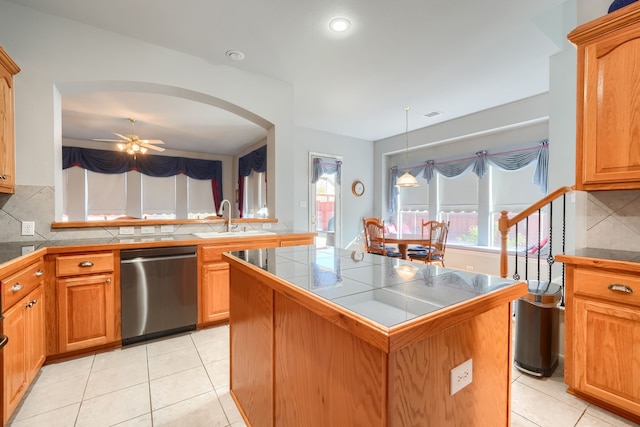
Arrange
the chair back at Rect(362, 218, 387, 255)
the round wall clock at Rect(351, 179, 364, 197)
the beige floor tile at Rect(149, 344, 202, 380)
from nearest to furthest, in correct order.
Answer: the beige floor tile at Rect(149, 344, 202, 380), the chair back at Rect(362, 218, 387, 255), the round wall clock at Rect(351, 179, 364, 197)

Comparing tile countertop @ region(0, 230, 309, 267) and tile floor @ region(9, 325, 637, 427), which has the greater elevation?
tile countertop @ region(0, 230, 309, 267)

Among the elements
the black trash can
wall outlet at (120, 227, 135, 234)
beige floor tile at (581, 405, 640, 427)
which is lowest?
beige floor tile at (581, 405, 640, 427)

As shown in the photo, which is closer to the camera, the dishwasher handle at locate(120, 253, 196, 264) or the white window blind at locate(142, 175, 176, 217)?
the dishwasher handle at locate(120, 253, 196, 264)

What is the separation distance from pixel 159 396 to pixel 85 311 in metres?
0.99

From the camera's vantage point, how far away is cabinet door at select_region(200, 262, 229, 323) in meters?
2.70

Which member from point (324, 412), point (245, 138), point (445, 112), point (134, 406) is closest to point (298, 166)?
point (245, 138)

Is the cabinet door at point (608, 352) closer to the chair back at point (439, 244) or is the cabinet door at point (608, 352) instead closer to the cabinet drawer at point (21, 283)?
the chair back at point (439, 244)

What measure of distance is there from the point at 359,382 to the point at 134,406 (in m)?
1.69

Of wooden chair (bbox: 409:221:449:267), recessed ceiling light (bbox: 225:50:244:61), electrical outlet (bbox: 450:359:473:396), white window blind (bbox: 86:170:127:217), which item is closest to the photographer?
Answer: electrical outlet (bbox: 450:359:473:396)

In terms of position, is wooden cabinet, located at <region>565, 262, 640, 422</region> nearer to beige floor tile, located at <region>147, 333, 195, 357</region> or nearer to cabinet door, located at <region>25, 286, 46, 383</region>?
beige floor tile, located at <region>147, 333, 195, 357</region>

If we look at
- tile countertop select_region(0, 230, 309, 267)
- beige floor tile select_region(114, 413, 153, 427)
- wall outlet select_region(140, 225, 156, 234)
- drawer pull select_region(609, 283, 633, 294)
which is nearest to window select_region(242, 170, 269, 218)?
wall outlet select_region(140, 225, 156, 234)

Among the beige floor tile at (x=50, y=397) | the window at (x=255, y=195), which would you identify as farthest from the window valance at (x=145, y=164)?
the beige floor tile at (x=50, y=397)

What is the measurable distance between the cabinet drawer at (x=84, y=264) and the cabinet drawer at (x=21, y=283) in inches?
4.5

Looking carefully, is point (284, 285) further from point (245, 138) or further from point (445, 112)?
point (245, 138)
